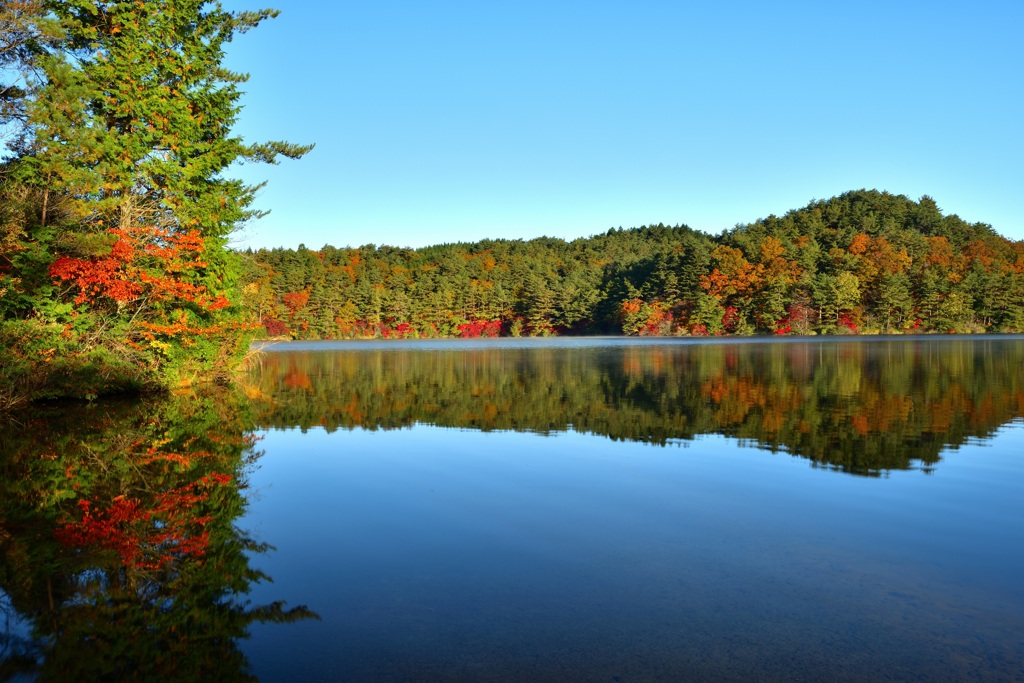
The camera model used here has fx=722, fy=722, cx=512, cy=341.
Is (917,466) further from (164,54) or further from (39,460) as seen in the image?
(164,54)

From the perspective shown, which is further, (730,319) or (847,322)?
(730,319)

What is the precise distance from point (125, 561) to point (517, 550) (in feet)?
10.3

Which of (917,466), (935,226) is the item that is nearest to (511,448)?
(917,466)

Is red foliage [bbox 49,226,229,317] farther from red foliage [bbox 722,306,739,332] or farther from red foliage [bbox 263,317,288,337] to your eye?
red foliage [bbox 722,306,739,332]

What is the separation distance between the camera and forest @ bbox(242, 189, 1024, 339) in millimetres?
80250

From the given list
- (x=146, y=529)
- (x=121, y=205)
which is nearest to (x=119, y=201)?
(x=121, y=205)

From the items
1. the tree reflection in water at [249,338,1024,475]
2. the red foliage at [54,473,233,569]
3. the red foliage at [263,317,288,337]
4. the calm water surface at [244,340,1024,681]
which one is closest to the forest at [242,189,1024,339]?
the red foliage at [263,317,288,337]

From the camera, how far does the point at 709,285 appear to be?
86500 millimetres

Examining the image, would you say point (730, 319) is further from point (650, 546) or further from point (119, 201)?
point (650, 546)

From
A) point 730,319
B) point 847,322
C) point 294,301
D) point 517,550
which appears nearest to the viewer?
point 517,550

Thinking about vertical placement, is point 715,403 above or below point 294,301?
below

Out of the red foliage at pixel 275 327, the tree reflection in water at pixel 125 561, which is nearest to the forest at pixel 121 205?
the tree reflection in water at pixel 125 561

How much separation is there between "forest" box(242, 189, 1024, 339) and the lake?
69489 millimetres

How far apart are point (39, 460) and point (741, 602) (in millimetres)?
9503
